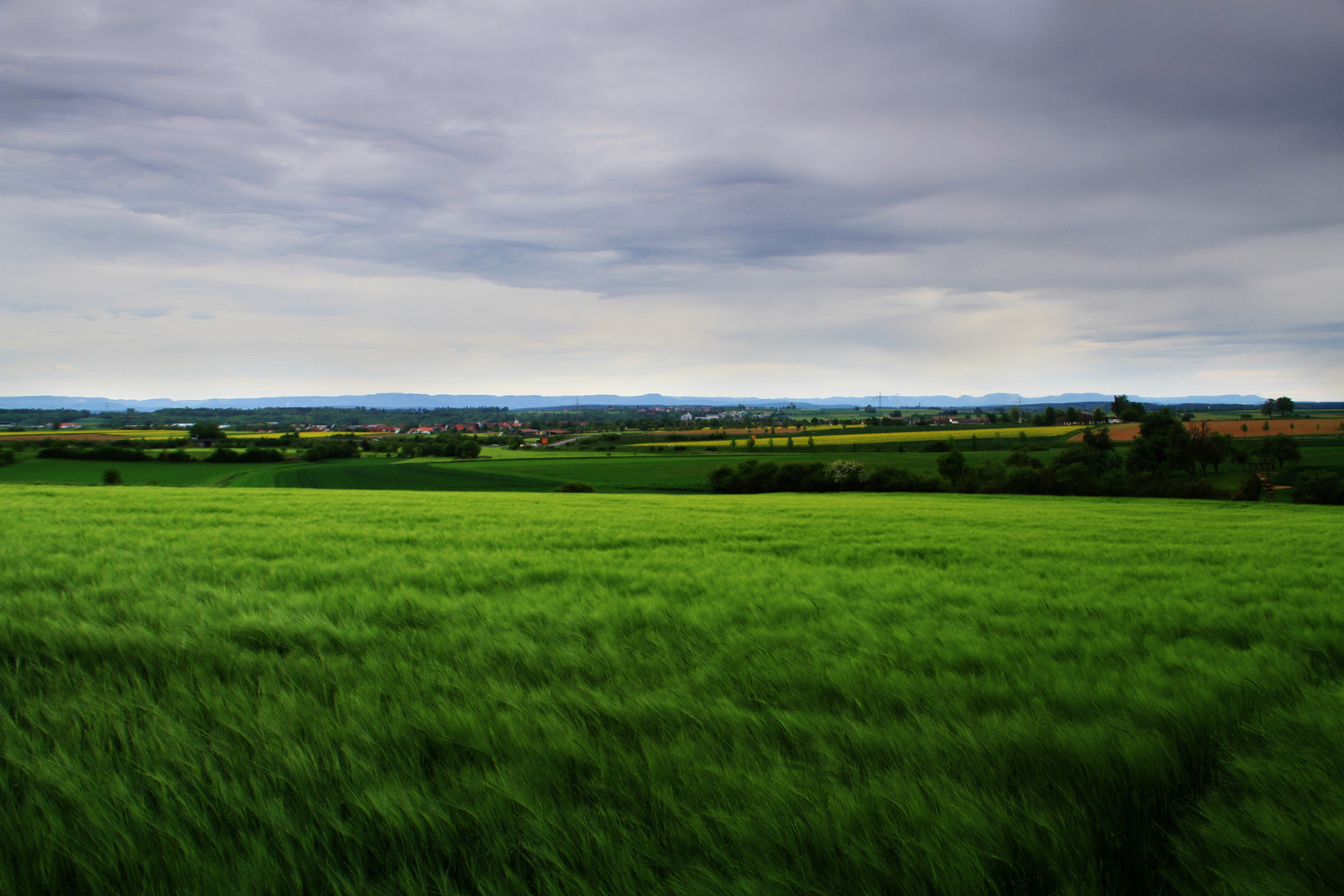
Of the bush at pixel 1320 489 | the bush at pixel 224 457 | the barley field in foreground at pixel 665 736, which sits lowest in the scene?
the bush at pixel 1320 489

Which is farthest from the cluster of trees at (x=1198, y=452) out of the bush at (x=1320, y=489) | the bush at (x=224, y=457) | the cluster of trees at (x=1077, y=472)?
the bush at (x=224, y=457)

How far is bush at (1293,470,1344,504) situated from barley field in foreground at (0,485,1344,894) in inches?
1695

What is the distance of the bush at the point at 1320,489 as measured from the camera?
3362 centimetres

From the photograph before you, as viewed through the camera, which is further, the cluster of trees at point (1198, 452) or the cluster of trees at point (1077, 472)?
the cluster of trees at point (1198, 452)

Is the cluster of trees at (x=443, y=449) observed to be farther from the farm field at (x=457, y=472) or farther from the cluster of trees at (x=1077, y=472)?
the cluster of trees at (x=1077, y=472)

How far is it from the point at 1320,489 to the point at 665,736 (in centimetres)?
4933

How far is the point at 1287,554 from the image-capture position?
7617 mm

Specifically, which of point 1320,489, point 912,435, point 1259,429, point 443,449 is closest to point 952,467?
point 1320,489

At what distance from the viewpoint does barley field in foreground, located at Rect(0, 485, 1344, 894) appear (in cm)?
165

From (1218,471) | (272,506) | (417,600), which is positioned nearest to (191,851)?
(417,600)

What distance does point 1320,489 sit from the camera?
3403 cm

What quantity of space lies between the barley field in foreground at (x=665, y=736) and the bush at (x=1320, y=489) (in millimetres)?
43043

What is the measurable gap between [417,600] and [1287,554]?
34.3 ft

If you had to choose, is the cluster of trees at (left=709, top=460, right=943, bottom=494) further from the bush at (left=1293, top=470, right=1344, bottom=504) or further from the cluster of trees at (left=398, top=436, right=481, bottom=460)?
the cluster of trees at (left=398, top=436, right=481, bottom=460)
